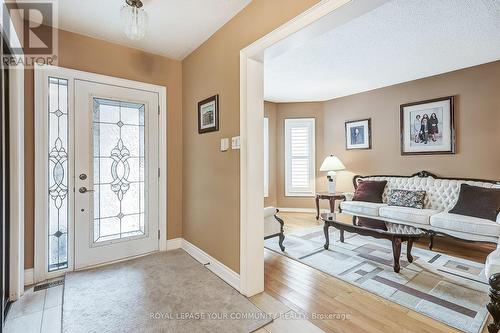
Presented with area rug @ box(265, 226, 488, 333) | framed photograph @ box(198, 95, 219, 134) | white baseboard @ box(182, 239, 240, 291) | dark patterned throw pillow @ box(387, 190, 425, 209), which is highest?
framed photograph @ box(198, 95, 219, 134)

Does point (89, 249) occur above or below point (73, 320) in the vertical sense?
above

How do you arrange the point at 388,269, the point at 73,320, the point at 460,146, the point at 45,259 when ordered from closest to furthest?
the point at 73,320, the point at 45,259, the point at 388,269, the point at 460,146

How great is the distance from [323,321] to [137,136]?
9.08 feet

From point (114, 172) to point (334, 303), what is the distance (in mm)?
2694

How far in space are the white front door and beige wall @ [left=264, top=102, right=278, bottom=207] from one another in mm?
3211

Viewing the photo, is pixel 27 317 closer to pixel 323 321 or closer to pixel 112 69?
pixel 323 321

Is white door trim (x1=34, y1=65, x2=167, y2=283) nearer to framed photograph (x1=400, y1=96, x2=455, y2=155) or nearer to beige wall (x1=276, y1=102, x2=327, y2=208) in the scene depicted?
beige wall (x1=276, y1=102, x2=327, y2=208)

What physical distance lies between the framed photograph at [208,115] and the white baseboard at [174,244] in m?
1.52

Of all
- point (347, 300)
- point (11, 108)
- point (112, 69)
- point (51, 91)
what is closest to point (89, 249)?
point (11, 108)

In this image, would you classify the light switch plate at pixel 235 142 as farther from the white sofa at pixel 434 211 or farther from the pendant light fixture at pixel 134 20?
the white sofa at pixel 434 211

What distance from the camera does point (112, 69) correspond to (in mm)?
2873

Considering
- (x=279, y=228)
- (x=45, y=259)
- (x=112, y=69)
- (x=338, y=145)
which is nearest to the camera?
(x=45, y=259)

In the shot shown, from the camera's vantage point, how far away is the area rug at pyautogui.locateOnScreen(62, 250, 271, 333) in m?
1.77

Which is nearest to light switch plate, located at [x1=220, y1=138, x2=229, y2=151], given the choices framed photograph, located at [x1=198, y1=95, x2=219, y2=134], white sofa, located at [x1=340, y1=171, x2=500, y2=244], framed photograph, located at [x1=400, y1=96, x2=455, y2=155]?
framed photograph, located at [x1=198, y1=95, x2=219, y2=134]
